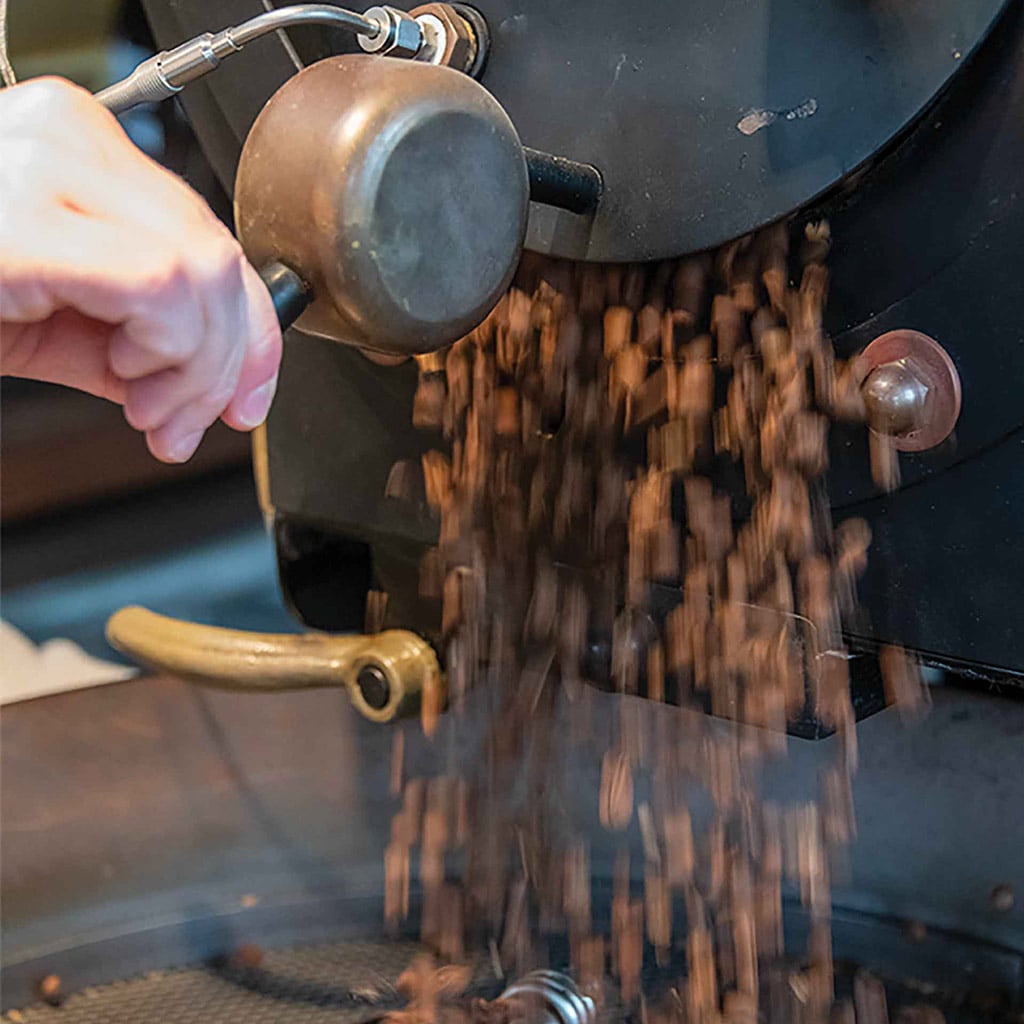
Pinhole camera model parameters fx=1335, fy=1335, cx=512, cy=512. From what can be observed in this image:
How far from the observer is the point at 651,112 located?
55 cm

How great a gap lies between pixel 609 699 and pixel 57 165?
50 centimetres

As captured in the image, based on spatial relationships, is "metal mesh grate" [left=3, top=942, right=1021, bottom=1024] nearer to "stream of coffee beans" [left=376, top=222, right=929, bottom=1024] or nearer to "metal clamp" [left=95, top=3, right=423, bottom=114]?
"stream of coffee beans" [left=376, top=222, right=929, bottom=1024]

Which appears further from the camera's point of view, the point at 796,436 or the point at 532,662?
the point at 532,662

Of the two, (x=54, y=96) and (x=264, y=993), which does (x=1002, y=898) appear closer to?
(x=264, y=993)

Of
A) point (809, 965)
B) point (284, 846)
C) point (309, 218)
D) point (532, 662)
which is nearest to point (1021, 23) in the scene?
point (309, 218)

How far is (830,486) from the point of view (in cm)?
57

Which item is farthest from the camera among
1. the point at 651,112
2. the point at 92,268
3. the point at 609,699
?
the point at 609,699

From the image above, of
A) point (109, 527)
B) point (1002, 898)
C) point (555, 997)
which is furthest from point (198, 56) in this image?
point (109, 527)

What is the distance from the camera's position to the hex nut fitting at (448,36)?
0.58 metres

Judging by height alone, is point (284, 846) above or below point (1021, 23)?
below

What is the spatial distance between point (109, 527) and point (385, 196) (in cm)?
89

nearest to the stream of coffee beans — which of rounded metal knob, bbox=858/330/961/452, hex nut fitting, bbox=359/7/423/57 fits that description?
rounded metal knob, bbox=858/330/961/452

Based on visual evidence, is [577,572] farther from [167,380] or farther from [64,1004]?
[64,1004]

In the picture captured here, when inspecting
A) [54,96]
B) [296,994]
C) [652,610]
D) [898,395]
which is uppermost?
[54,96]
